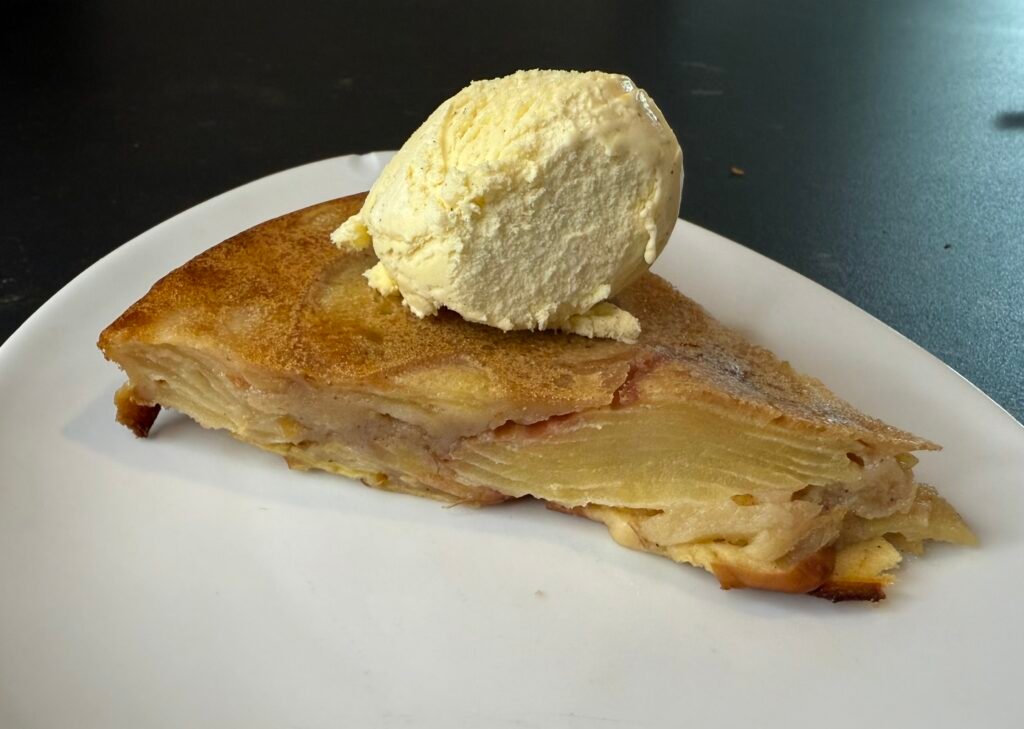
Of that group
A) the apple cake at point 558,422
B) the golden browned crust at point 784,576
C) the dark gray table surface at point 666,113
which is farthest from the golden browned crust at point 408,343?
the dark gray table surface at point 666,113

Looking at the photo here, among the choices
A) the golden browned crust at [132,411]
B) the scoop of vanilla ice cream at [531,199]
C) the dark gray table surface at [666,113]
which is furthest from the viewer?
the dark gray table surface at [666,113]

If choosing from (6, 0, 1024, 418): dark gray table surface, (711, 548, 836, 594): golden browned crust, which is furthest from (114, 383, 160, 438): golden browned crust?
(711, 548, 836, 594): golden browned crust

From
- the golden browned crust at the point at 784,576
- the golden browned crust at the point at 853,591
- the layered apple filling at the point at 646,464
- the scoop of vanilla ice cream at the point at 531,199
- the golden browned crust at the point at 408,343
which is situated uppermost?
the scoop of vanilla ice cream at the point at 531,199

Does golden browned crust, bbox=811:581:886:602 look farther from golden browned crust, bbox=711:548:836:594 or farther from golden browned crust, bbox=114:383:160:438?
golden browned crust, bbox=114:383:160:438

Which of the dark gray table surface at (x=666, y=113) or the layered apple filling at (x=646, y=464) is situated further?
the dark gray table surface at (x=666, y=113)

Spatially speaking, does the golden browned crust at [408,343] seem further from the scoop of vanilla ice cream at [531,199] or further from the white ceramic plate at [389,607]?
Result: the white ceramic plate at [389,607]

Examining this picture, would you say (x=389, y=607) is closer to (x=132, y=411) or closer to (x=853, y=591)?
(x=132, y=411)
